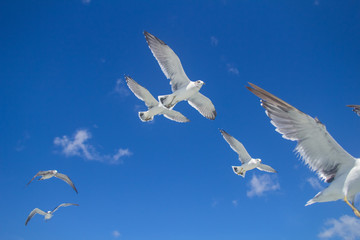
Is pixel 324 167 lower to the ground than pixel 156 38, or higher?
lower

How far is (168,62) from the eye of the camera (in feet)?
37.6

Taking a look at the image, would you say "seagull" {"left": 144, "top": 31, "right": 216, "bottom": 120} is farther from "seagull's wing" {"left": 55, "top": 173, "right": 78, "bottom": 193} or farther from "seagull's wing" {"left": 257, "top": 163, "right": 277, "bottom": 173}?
"seagull's wing" {"left": 55, "top": 173, "right": 78, "bottom": 193}

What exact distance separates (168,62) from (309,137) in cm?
785

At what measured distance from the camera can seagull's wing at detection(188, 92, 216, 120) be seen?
13305mm

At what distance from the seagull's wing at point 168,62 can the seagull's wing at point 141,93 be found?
1.63m

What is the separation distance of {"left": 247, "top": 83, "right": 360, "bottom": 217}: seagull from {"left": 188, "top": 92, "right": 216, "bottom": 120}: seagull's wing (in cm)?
875

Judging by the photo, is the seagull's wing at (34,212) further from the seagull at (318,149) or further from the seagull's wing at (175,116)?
the seagull at (318,149)

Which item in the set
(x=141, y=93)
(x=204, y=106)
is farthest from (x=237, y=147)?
(x=141, y=93)

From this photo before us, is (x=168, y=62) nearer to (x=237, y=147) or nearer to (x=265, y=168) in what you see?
(x=237, y=147)

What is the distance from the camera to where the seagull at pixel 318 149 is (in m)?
4.28

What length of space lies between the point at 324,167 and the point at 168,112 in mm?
10281

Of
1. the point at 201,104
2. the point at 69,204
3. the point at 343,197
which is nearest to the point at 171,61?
the point at 201,104

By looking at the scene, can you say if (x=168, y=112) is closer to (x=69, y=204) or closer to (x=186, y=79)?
(x=186, y=79)

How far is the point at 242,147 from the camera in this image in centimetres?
1385
